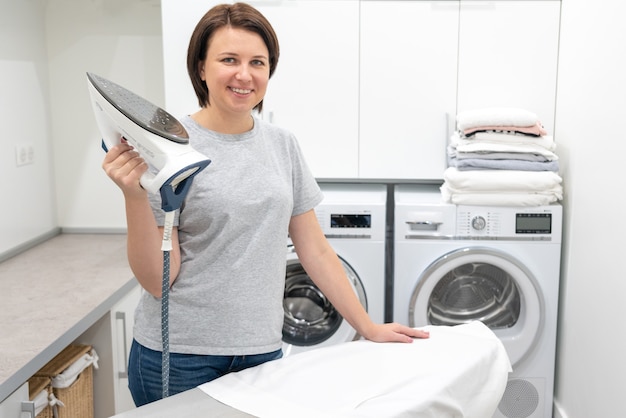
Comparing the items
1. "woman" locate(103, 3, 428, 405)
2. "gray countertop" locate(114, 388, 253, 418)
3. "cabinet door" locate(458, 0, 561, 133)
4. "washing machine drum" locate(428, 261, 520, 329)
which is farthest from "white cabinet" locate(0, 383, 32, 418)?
"cabinet door" locate(458, 0, 561, 133)

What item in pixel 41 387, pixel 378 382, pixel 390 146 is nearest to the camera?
pixel 378 382

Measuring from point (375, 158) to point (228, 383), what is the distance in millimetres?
1978

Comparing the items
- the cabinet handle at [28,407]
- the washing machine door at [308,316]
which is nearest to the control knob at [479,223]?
the washing machine door at [308,316]

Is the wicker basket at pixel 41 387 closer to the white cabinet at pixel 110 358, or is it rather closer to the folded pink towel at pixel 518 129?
the white cabinet at pixel 110 358

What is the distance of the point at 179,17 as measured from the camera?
124 inches

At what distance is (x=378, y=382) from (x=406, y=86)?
6.52 ft

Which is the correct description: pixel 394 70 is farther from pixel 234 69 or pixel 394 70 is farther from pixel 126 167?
pixel 126 167

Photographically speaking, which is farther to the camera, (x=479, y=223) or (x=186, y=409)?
(x=479, y=223)

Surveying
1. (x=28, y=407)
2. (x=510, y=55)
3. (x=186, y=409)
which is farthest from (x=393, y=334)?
(x=510, y=55)

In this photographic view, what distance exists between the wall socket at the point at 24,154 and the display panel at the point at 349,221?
129 centimetres

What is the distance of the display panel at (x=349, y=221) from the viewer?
121 inches

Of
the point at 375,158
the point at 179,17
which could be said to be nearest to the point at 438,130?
the point at 375,158

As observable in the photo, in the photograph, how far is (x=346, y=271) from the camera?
120 inches

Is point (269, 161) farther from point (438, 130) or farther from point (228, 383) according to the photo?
point (438, 130)
